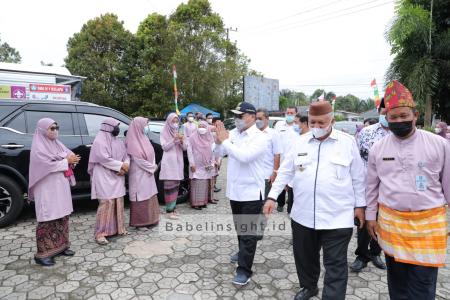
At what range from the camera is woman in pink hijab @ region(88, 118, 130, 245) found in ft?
13.2

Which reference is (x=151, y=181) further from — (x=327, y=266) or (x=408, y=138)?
(x=408, y=138)

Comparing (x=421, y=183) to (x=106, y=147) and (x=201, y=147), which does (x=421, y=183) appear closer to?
(x=106, y=147)

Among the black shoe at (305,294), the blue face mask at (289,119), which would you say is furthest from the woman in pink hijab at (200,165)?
the black shoe at (305,294)

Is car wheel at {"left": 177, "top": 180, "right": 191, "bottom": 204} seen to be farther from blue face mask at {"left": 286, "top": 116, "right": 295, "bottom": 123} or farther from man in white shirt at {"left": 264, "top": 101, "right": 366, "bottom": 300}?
man in white shirt at {"left": 264, "top": 101, "right": 366, "bottom": 300}

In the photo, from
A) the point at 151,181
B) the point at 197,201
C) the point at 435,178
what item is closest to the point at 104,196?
the point at 151,181

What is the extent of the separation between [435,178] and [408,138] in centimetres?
31

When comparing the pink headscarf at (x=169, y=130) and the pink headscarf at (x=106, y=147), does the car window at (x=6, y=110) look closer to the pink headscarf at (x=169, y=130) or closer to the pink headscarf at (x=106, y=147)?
the pink headscarf at (x=106, y=147)

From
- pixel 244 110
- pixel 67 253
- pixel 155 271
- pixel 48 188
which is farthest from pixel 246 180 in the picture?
pixel 67 253

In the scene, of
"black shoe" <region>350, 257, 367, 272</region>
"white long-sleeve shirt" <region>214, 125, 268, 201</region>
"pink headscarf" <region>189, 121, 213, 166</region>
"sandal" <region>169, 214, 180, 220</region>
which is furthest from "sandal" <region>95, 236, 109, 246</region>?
"black shoe" <region>350, 257, 367, 272</region>

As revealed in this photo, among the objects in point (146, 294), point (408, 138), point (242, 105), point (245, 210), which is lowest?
point (146, 294)

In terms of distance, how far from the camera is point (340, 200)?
2.40 metres

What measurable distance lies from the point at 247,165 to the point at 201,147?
267 centimetres

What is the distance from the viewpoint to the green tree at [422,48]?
34.1 feet

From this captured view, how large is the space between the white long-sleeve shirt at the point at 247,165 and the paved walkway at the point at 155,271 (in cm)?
90
